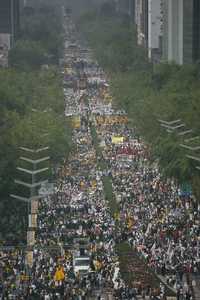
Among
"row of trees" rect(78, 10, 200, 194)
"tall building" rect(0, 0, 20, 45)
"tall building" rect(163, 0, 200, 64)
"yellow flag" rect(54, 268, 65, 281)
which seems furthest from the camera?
"tall building" rect(0, 0, 20, 45)

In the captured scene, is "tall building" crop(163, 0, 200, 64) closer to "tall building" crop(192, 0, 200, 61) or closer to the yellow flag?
"tall building" crop(192, 0, 200, 61)

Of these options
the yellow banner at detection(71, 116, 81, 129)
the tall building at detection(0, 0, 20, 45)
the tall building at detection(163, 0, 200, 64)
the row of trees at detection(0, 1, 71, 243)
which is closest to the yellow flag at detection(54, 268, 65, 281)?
the row of trees at detection(0, 1, 71, 243)

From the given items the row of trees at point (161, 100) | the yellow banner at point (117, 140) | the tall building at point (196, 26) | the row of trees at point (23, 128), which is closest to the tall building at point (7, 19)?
the row of trees at point (161, 100)

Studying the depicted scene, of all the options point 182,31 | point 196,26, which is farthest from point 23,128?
point 182,31

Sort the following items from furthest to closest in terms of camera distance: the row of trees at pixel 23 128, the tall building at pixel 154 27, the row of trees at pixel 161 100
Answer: the tall building at pixel 154 27 < the row of trees at pixel 161 100 < the row of trees at pixel 23 128

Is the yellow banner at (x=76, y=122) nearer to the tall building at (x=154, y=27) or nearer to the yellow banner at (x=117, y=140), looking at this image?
the yellow banner at (x=117, y=140)

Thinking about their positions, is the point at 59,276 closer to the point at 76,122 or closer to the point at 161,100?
the point at 161,100

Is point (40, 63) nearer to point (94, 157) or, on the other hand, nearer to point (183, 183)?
point (94, 157)
